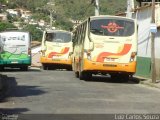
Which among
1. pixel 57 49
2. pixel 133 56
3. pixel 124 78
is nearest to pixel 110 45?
pixel 133 56

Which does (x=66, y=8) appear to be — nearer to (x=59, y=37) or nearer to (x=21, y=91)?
(x=59, y=37)

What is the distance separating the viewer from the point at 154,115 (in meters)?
13.1

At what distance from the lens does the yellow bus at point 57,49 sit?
4259 centimetres

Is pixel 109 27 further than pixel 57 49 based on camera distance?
No

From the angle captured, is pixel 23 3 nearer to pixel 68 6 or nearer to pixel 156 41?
pixel 68 6

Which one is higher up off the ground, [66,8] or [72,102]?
[66,8]

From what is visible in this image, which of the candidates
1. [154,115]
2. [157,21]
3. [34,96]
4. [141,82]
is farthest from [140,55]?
[154,115]

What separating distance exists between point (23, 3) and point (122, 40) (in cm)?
5738

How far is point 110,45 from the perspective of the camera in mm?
25938

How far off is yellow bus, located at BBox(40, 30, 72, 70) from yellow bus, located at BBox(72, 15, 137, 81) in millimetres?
16330

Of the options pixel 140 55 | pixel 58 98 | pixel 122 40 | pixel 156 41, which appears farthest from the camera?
pixel 140 55

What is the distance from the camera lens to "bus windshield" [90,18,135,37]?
26.0 metres

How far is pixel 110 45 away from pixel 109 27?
841 millimetres

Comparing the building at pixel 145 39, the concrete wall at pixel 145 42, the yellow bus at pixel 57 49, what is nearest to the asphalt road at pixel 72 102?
the building at pixel 145 39
